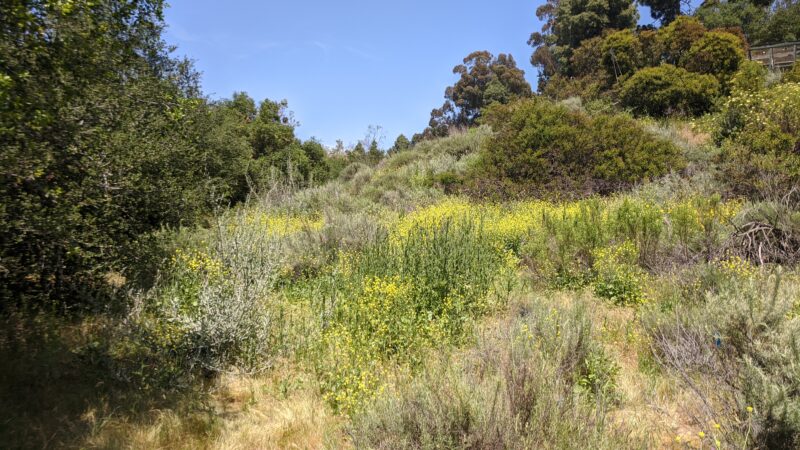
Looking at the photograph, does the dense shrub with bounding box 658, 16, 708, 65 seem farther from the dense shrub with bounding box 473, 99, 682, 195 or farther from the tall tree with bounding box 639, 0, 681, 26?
the tall tree with bounding box 639, 0, 681, 26

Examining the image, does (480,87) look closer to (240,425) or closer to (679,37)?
(679,37)

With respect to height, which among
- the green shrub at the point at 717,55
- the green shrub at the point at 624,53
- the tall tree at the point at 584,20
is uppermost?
the tall tree at the point at 584,20

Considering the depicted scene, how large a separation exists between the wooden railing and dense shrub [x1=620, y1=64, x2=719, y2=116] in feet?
17.7

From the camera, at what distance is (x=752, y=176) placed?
9641 millimetres

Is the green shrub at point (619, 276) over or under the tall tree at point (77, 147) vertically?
under

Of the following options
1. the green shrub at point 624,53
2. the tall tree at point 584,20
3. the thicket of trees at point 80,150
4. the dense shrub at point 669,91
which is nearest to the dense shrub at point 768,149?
the dense shrub at point 669,91

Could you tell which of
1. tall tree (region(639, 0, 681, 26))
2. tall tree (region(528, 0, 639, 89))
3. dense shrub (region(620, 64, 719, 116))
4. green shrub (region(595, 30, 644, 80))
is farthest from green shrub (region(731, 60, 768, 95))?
tall tree (region(639, 0, 681, 26))

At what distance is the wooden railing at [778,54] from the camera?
1991 centimetres

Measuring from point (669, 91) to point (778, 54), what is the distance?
754cm

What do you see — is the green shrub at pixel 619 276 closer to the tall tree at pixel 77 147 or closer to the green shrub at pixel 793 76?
the tall tree at pixel 77 147

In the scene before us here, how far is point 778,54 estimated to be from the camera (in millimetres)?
Result: 20406

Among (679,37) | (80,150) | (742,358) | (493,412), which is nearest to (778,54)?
(679,37)

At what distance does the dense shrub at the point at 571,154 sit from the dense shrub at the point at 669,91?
20.5 feet

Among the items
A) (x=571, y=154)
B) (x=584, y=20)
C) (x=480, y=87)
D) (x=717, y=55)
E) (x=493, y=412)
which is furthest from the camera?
(x=480, y=87)
